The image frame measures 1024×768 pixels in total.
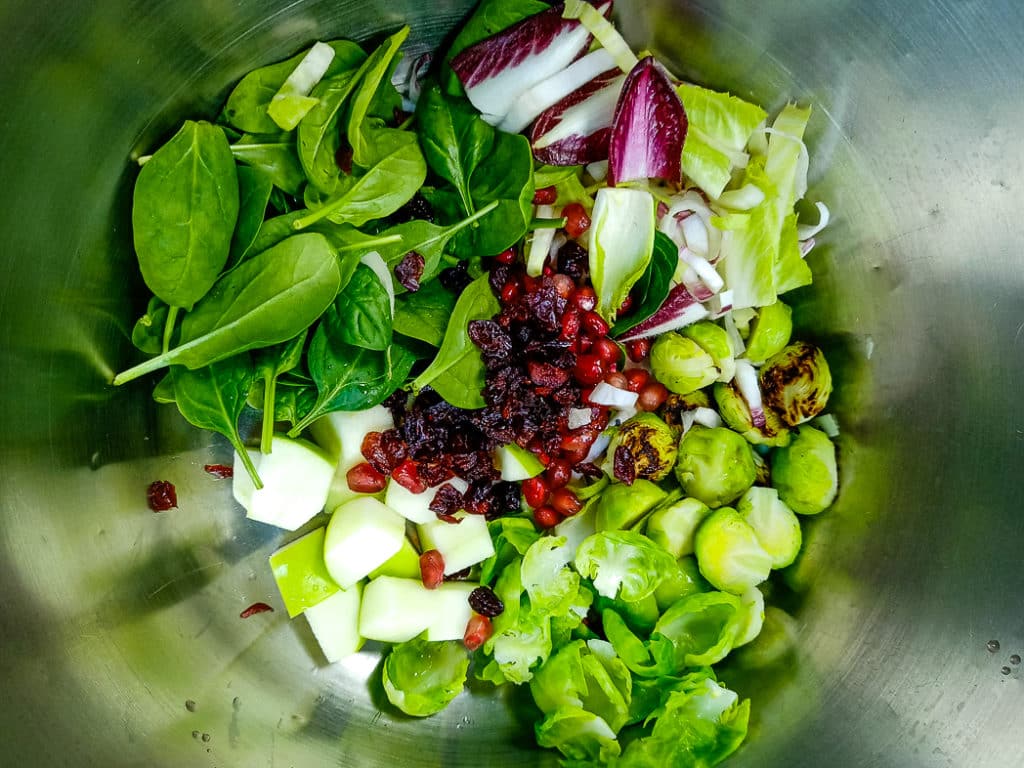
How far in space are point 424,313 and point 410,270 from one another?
14 cm

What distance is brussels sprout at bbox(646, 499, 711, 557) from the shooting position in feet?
6.49

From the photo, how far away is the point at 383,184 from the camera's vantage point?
1780 millimetres

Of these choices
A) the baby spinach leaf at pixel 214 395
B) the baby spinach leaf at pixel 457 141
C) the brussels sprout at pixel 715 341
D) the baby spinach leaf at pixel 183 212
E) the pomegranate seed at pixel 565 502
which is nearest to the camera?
the baby spinach leaf at pixel 183 212

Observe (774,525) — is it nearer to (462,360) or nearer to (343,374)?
(462,360)

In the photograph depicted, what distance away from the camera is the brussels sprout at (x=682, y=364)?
195 cm

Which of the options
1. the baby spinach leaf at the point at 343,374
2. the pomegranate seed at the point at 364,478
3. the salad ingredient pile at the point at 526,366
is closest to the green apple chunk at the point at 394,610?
the salad ingredient pile at the point at 526,366

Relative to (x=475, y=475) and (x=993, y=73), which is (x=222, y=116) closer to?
(x=475, y=475)

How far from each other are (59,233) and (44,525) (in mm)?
623

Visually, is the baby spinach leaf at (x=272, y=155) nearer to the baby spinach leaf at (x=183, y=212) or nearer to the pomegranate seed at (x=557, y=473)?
the baby spinach leaf at (x=183, y=212)

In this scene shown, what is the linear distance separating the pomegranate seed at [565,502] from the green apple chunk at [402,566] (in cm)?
39

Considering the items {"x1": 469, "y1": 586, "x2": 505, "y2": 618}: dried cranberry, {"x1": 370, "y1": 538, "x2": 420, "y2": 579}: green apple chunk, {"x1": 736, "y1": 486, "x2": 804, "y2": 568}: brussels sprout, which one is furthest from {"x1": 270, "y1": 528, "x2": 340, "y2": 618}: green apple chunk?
{"x1": 736, "y1": 486, "x2": 804, "y2": 568}: brussels sprout

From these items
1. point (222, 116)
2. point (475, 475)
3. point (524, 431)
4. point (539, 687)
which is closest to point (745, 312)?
point (524, 431)

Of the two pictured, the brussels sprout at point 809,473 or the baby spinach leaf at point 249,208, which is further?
the brussels sprout at point 809,473

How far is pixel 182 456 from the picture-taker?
77.2 inches
